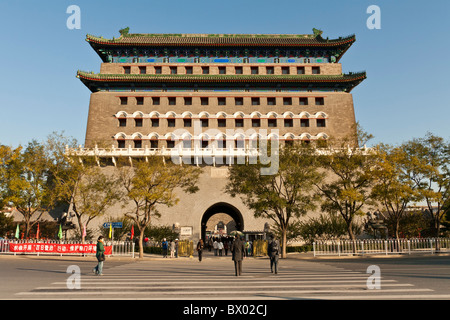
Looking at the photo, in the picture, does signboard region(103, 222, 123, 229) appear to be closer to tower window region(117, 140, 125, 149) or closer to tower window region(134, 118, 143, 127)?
tower window region(117, 140, 125, 149)

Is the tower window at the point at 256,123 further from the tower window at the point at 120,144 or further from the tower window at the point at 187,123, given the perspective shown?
the tower window at the point at 120,144

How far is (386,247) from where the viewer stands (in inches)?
1104

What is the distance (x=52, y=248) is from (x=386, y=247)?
26.7 meters

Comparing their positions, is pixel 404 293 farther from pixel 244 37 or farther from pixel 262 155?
pixel 244 37

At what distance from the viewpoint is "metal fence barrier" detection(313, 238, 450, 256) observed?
1117 inches

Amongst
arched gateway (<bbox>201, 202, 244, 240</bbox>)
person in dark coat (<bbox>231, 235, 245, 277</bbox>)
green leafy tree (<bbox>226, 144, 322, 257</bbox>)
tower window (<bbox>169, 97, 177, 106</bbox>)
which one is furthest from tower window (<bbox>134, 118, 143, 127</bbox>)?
person in dark coat (<bbox>231, 235, 245, 277</bbox>)

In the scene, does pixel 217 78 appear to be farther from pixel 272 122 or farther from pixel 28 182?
pixel 28 182

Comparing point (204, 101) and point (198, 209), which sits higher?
point (204, 101)

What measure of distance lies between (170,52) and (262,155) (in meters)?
26.5

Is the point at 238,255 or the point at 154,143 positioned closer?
the point at 238,255

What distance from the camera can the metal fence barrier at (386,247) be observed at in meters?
28.4

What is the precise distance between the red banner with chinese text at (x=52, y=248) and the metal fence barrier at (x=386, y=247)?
59.7 feet

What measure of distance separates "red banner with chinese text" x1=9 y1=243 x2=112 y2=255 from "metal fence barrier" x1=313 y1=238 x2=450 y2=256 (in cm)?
1819

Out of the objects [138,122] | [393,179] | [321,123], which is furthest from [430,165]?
[138,122]
